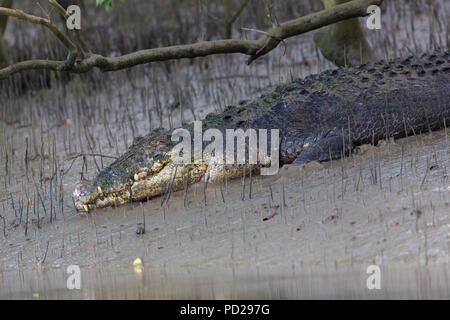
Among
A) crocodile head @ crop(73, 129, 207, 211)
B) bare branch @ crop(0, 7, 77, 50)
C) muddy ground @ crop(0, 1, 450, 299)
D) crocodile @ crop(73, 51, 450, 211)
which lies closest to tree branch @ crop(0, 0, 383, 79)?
bare branch @ crop(0, 7, 77, 50)

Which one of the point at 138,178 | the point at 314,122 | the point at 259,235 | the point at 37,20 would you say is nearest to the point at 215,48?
the point at 314,122

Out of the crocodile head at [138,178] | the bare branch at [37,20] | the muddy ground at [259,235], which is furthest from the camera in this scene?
the crocodile head at [138,178]

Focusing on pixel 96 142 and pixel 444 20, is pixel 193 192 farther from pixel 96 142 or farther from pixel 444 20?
pixel 444 20

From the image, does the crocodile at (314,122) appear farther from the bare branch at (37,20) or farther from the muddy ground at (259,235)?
the bare branch at (37,20)

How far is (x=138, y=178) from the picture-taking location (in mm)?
5508

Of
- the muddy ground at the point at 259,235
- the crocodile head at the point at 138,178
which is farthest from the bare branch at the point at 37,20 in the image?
the muddy ground at the point at 259,235

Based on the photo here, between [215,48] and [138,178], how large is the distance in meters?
1.30

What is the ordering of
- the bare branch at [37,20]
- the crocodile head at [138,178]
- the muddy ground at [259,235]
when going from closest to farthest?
the muddy ground at [259,235] → the bare branch at [37,20] → the crocodile head at [138,178]

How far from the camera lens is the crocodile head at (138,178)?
17.9 feet

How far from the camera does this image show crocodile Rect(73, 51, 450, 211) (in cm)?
552

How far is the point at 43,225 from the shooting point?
5414 millimetres

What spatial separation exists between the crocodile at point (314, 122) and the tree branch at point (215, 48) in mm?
457

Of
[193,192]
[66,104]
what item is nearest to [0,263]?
[193,192]

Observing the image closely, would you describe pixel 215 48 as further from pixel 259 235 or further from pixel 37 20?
pixel 259 235
